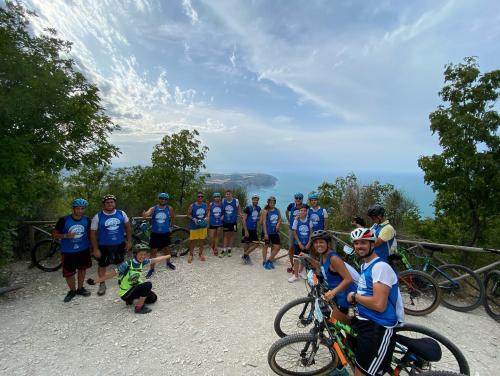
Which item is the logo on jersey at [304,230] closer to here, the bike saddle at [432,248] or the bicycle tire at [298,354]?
the bike saddle at [432,248]

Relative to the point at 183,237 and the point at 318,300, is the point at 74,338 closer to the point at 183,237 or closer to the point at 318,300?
the point at 318,300

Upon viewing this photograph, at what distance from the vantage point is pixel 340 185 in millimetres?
14422

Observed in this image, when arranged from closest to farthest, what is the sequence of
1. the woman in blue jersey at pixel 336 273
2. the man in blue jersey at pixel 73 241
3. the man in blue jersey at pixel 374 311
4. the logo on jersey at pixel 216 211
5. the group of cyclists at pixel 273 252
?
the man in blue jersey at pixel 374 311 → the group of cyclists at pixel 273 252 → the woman in blue jersey at pixel 336 273 → the man in blue jersey at pixel 73 241 → the logo on jersey at pixel 216 211

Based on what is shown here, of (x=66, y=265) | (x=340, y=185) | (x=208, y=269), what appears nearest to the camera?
(x=66, y=265)

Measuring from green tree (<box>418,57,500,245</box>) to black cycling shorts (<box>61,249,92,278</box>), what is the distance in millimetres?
11722

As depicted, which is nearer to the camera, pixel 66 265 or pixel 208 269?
pixel 66 265

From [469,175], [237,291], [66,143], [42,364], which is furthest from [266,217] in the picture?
[469,175]

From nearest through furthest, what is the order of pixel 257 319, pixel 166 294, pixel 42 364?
pixel 42 364 < pixel 257 319 < pixel 166 294

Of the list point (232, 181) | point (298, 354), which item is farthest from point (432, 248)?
point (232, 181)

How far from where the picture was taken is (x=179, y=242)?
27.2 feet

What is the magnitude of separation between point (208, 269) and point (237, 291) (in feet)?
4.95

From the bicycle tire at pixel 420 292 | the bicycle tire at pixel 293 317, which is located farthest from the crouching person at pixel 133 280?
the bicycle tire at pixel 420 292

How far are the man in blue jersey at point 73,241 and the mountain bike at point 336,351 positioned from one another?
4.29 meters

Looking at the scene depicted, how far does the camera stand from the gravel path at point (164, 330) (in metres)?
3.67
